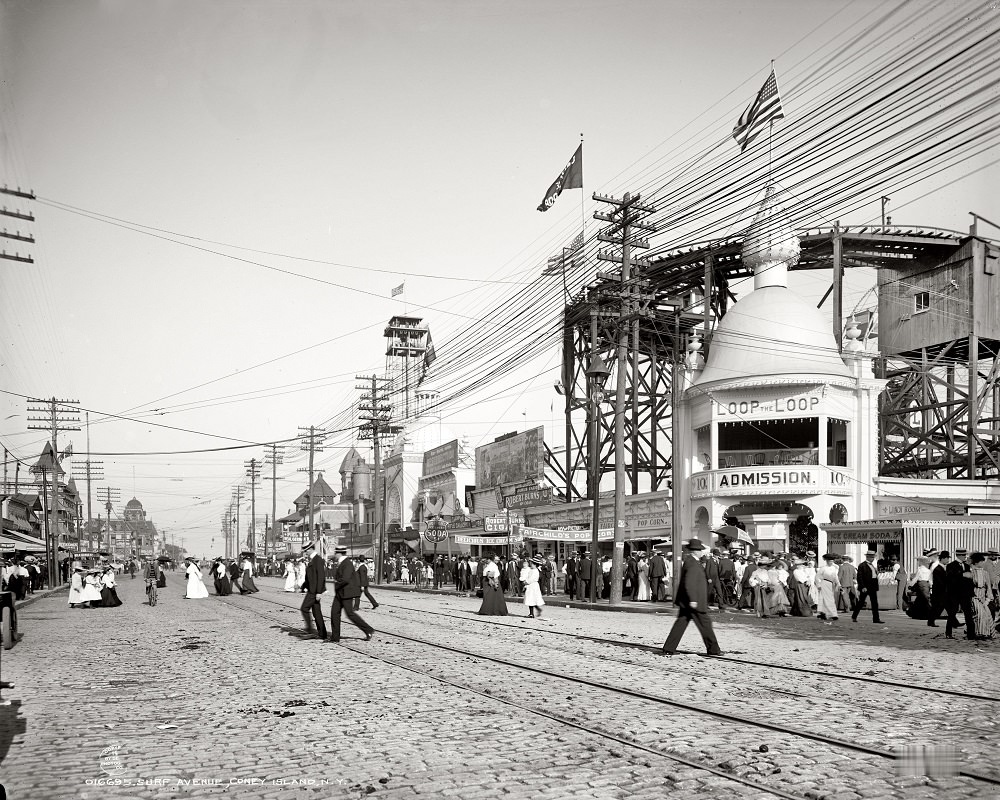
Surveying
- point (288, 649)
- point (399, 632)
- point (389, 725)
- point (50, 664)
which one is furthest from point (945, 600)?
point (50, 664)

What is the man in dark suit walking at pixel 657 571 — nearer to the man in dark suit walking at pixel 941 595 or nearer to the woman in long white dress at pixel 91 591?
the man in dark suit walking at pixel 941 595

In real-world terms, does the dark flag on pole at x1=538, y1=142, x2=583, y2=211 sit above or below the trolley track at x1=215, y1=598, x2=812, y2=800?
above

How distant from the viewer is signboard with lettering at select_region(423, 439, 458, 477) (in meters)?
73.4

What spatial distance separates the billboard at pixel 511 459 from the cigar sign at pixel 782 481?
1726cm

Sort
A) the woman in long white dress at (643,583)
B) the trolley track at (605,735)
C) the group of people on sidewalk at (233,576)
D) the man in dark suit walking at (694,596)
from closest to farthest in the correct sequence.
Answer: the trolley track at (605,735), the man in dark suit walking at (694,596), the woman in long white dress at (643,583), the group of people on sidewalk at (233,576)

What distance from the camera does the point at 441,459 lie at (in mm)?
76312

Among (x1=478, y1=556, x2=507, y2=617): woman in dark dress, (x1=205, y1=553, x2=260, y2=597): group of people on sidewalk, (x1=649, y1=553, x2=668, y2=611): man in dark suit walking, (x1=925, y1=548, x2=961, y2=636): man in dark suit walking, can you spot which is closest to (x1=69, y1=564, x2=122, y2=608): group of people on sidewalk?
(x1=205, y1=553, x2=260, y2=597): group of people on sidewalk

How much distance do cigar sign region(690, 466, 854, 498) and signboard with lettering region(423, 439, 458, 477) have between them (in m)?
36.6

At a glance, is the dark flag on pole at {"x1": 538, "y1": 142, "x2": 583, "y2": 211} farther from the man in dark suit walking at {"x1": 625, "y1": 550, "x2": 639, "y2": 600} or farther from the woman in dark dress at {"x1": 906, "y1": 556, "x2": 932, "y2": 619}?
the woman in dark dress at {"x1": 906, "y1": 556, "x2": 932, "y2": 619}

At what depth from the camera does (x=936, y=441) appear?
4581cm

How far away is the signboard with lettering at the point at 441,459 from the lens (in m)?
73.4

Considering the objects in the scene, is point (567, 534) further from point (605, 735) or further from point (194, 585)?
point (605, 735)

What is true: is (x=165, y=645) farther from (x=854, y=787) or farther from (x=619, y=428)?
(x=619, y=428)

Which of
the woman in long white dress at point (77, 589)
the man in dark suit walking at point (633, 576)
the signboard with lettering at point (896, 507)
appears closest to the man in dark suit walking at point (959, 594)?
the man in dark suit walking at point (633, 576)
